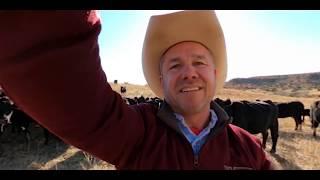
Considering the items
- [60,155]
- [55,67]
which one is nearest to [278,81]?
[60,155]

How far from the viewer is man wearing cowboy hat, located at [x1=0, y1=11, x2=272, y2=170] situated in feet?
2.34

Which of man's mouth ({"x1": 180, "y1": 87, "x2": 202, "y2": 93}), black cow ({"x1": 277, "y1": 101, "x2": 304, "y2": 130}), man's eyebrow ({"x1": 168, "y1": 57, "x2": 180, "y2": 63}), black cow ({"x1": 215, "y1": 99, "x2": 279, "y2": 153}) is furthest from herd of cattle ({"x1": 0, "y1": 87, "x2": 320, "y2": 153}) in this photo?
man's mouth ({"x1": 180, "y1": 87, "x2": 202, "y2": 93})

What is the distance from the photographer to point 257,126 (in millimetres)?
13906

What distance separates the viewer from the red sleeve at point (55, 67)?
68cm

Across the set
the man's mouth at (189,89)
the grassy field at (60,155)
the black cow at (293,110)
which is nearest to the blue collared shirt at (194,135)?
the man's mouth at (189,89)

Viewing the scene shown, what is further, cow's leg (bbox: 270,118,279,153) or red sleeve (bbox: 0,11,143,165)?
cow's leg (bbox: 270,118,279,153)

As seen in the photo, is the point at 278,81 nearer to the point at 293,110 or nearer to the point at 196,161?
the point at 293,110

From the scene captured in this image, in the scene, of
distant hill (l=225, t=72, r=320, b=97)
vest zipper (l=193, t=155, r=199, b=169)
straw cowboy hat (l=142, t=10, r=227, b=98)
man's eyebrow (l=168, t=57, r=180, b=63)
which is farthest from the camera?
distant hill (l=225, t=72, r=320, b=97)

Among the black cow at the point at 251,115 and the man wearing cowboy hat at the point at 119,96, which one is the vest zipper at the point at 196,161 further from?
the black cow at the point at 251,115

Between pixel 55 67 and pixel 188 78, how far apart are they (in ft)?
2.72

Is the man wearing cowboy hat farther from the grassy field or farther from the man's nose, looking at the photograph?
the grassy field

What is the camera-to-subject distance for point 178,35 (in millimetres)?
1726
